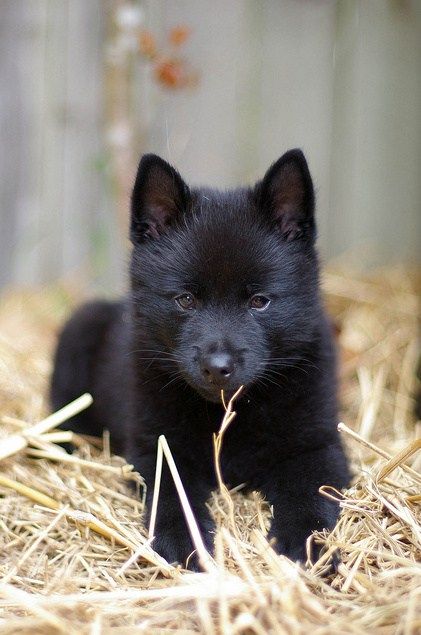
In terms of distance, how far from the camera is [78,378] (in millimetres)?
3820

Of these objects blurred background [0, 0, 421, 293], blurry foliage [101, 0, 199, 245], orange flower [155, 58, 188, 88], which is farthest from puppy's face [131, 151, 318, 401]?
blurred background [0, 0, 421, 293]

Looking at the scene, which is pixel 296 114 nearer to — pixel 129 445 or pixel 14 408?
pixel 14 408

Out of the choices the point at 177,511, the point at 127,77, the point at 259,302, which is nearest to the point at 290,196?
the point at 259,302

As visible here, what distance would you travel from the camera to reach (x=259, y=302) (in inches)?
106

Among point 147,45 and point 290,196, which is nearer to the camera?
point 290,196

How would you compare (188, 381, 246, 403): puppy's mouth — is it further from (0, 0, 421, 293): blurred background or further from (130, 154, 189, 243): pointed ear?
(0, 0, 421, 293): blurred background

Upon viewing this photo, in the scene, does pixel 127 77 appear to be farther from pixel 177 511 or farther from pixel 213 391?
pixel 177 511

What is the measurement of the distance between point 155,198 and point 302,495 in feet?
3.96

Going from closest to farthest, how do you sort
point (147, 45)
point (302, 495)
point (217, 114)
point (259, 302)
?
point (302, 495), point (259, 302), point (147, 45), point (217, 114)

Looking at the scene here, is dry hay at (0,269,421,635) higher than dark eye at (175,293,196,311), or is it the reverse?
dark eye at (175,293,196,311)

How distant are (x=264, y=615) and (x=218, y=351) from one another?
894 mm

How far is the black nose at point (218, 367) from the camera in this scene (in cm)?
248

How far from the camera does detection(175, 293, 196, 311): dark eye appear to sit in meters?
2.70

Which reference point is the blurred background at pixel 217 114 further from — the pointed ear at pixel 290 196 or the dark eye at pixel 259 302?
the dark eye at pixel 259 302
